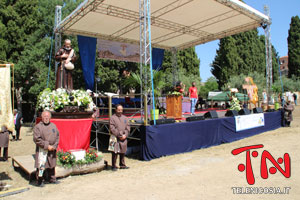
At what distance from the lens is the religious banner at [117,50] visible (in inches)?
584

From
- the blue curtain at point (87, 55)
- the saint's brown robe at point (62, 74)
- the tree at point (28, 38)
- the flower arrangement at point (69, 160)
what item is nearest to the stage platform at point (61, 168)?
the flower arrangement at point (69, 160)

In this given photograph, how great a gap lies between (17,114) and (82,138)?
567 centimetres

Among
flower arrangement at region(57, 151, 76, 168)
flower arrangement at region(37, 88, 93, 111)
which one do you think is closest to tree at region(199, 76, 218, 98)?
flower arrangement at region(37, 88, 93, 111)

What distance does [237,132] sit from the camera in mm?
9641

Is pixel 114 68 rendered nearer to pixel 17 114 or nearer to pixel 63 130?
pixel 17 114

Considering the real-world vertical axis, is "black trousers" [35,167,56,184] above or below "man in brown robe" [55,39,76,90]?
below

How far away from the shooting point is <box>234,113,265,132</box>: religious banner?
966cm

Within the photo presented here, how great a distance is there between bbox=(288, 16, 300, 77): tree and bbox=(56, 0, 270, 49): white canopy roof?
31.8 metres

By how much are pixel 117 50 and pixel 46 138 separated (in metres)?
11.7

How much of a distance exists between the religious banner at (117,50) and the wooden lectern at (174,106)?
25.2 feet

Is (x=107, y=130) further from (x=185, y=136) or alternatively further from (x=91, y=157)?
(x=91, y=157)

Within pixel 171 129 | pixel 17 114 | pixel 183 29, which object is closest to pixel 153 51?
pixel 183 29

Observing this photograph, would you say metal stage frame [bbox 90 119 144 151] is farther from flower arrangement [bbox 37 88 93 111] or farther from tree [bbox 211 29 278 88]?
tree [bbox 211 29 278 88]

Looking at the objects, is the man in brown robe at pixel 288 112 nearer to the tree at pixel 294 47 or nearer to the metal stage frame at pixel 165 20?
the metal stage frame at pixel 165 20
